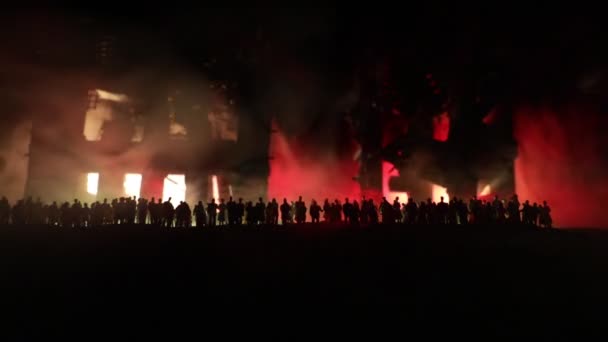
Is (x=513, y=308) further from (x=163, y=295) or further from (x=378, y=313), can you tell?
(x=163, y=295)

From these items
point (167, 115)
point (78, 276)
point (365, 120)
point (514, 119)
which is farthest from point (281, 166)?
point (78, 276)

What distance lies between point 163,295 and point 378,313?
18.6 ft

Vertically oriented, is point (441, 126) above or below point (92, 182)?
above

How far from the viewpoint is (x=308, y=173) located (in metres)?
32.8

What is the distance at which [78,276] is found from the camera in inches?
483

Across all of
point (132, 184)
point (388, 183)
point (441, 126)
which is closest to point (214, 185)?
point (132, 184)

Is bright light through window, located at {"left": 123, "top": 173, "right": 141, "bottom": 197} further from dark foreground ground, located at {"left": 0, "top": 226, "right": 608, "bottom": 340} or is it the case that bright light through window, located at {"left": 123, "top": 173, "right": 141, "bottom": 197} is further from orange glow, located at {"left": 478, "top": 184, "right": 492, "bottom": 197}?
orange glow, located at {"left": 478, "top": 184, "right": 492, "bottom": 197}

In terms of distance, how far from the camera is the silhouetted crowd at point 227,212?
1878 centimetres

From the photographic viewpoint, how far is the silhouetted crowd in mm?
18781

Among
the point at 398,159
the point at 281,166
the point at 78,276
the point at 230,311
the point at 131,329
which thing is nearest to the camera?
the point at 131,329

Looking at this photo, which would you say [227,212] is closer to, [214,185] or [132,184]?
[214,185]

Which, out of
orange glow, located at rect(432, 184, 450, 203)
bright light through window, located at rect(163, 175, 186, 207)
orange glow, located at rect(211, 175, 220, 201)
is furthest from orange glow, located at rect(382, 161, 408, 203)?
bright light through window, located at rect(163, 175, 186, 207)

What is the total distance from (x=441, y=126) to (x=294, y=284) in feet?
74.8

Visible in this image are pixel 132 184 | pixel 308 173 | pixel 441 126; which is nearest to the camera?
pixel 132 184
